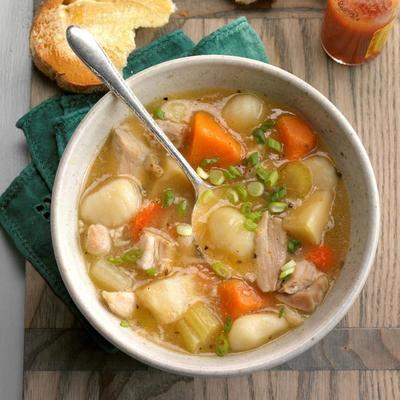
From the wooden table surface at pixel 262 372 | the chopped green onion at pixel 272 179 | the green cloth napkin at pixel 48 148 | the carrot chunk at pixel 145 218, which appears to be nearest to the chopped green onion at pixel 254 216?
the chopped green onion at pixel 272 179

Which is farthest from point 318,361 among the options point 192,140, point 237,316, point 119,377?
point 192,140

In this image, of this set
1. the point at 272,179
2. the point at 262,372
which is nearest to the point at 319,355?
the point at 262,372

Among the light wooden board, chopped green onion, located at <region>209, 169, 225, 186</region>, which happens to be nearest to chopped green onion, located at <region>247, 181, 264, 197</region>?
chopped green onion, located at <region>209, 169, 225, 186</region>

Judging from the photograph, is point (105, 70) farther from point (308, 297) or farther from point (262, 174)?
point (308, 297)

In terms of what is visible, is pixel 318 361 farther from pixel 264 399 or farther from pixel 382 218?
pixel 382 218

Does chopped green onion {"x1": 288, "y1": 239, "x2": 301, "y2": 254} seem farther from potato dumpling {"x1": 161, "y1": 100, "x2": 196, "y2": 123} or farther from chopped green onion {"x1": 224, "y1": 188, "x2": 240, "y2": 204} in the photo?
potato dumpling {"x1": 161, "y1": 100, "x2": 196, "y2": 123}

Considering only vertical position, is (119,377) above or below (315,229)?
below

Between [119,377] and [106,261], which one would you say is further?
[119,377]
